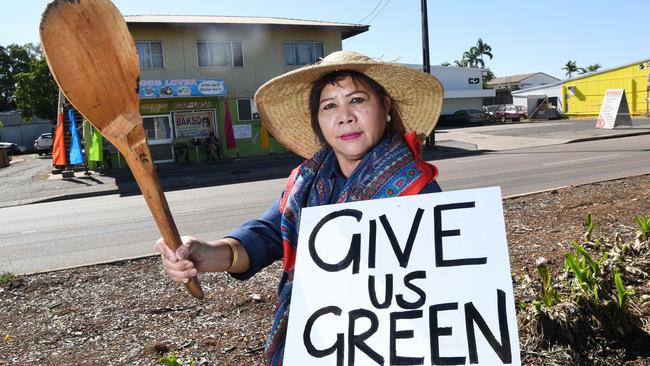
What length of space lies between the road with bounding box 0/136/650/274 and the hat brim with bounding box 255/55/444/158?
4.69 m

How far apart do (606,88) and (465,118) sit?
1162 cm

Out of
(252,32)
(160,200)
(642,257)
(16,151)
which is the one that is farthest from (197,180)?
(16,151)

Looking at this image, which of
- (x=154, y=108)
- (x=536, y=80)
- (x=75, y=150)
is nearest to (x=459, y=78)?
(x=154, y=108)

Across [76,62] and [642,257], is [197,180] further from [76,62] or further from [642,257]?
[76,62]

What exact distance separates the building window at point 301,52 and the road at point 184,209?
1067 cm

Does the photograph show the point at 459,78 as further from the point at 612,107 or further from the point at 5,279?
the point at 5,279

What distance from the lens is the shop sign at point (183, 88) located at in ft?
69.0

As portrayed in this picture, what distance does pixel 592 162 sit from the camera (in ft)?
44.9

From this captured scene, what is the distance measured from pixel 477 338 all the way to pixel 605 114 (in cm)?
2205

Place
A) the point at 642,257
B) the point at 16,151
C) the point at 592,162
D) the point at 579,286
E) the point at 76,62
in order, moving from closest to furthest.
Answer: the point at 76,62, the point at 579,286, the point at 642,257, the point at 592,162, the point at 16,151

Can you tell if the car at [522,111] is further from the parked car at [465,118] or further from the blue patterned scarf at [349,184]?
the blue patterned scarf at [349,184]

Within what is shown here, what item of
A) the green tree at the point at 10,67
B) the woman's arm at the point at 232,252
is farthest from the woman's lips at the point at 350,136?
the green tree at the point at 10,67

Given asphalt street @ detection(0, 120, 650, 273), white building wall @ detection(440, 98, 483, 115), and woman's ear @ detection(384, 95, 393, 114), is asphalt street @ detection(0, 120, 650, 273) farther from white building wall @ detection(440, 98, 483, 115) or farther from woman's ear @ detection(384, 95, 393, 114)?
white building wall @ detection(440, 98, 483, 115)

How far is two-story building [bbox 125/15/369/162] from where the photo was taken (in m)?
22.1
